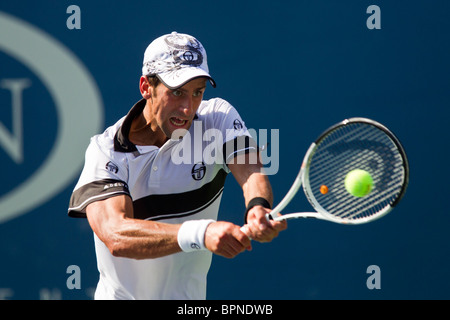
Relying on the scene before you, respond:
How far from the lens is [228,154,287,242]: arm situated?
9.01 ft

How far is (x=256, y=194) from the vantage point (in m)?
3.04

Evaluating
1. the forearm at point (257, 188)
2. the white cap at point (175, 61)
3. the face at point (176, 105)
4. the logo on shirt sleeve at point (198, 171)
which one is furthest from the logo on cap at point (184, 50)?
the forearm at point (257, 188)

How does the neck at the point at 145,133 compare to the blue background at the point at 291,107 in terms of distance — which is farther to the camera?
the blue background at the point at 291,107

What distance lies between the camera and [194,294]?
3.37 metres

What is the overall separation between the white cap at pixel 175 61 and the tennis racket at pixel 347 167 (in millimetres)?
570

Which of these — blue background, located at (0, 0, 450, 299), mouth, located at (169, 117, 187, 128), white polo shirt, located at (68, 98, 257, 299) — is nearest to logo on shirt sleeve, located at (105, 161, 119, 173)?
white polo shirt, located at (68, 98, 257, 299)

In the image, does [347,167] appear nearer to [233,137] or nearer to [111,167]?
[233,137]

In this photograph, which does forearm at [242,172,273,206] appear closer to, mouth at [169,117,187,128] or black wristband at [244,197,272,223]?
black wristband at [244,197,272,223]

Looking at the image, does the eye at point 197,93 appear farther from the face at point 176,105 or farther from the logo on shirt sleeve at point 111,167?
the logo on shirt sleeve at point 111,167

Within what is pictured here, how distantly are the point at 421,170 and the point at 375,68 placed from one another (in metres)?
0.68

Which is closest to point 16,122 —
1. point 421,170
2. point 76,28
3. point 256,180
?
point 76,28

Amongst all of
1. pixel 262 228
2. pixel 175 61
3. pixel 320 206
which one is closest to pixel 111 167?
pixel 175 61

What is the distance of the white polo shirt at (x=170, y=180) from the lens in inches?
127

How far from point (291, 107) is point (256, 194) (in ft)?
5.34
